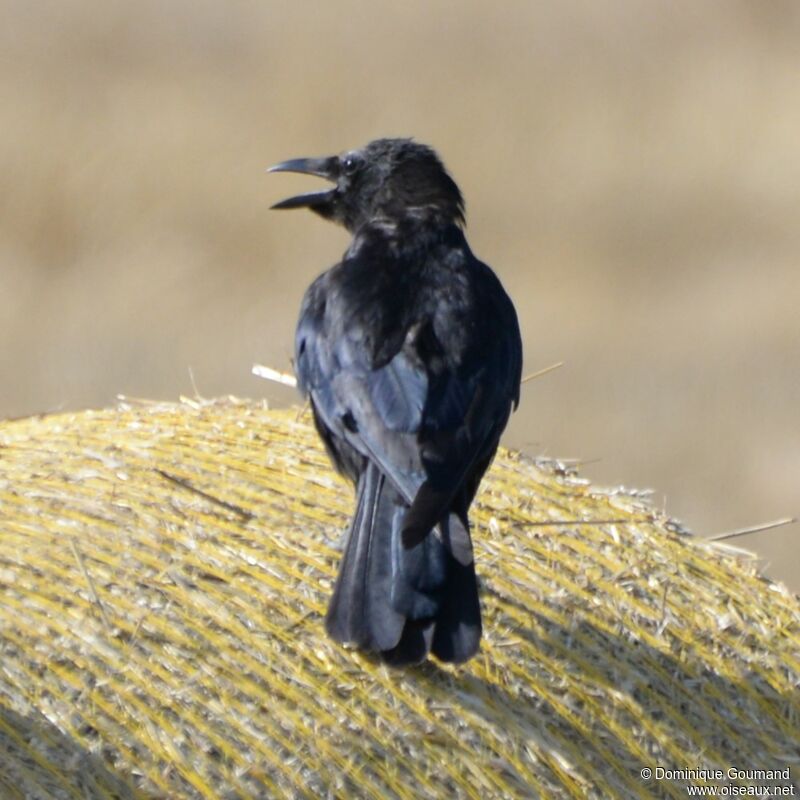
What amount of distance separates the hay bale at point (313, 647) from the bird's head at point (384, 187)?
0.79m

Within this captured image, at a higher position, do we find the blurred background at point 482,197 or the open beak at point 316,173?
the blurred background at point 482,197

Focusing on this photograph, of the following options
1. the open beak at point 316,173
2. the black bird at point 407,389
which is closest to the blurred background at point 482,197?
the open beak at point 316,173

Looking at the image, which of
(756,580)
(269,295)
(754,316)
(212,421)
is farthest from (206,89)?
(756,580)

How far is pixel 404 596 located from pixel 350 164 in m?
2.00

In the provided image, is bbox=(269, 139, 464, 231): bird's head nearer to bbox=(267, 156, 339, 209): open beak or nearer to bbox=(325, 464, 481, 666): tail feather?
bbox=(267, 156, 339, 209): open beak

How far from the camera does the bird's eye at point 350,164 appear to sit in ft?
20.4

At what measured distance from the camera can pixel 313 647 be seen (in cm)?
487

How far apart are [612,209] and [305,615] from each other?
8.59 m

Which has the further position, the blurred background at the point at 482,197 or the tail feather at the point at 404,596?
the blurred background at the point at 482,197

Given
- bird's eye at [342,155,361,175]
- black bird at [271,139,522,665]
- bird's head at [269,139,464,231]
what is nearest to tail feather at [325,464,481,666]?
black bird at [271,139,522,665]

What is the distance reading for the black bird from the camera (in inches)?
183

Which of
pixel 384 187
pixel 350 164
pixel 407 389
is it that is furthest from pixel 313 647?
pixel 350 164

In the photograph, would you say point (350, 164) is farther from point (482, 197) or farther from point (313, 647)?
point (482, 197)

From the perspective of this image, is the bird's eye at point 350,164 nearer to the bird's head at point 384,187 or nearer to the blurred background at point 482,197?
the bird's head at point 384,187
